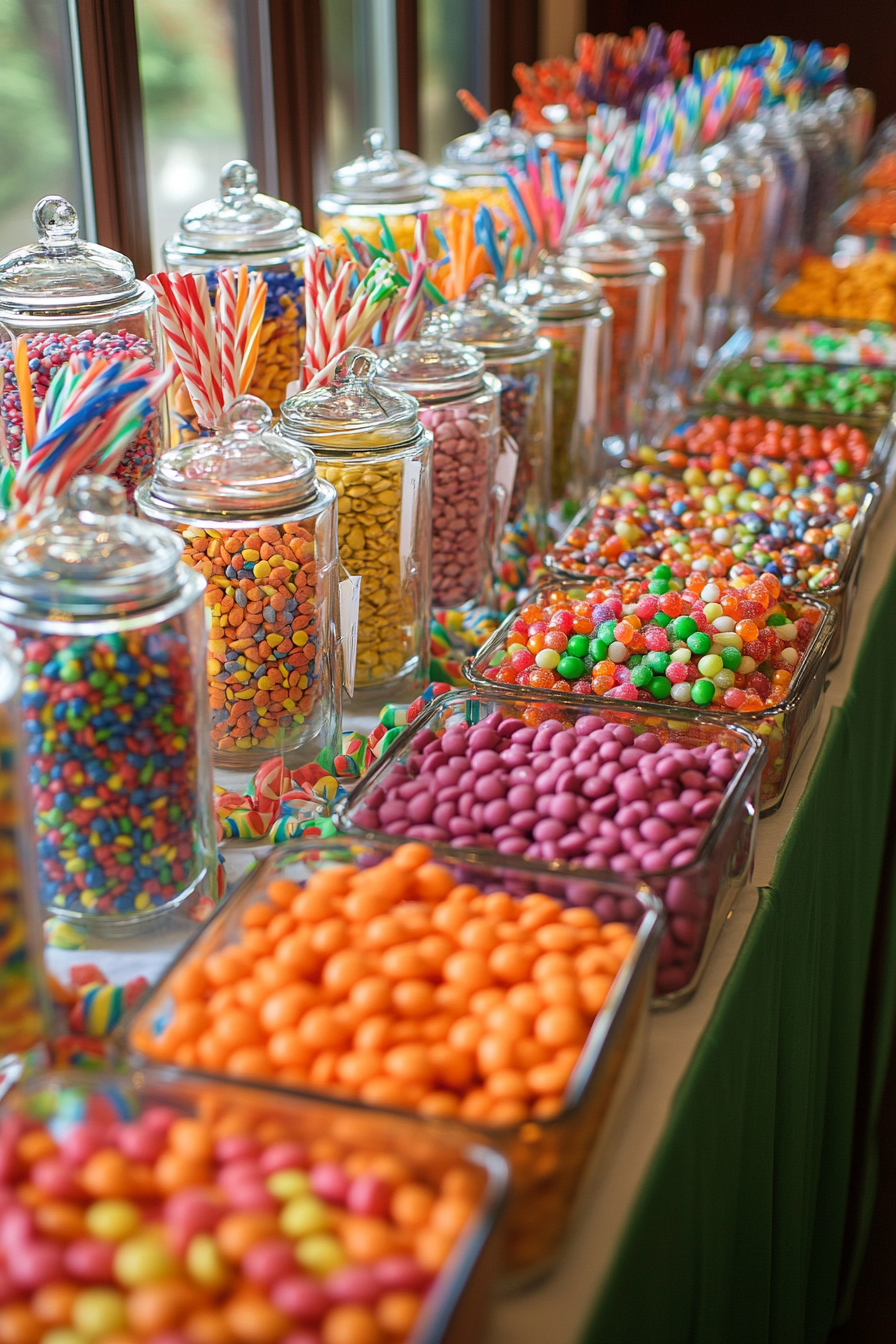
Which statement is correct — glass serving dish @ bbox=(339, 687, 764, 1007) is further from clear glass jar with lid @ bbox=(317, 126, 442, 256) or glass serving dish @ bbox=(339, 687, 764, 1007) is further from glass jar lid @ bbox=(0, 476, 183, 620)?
clear glass jar with lid @ bbox=(317, 126, 442, 256)

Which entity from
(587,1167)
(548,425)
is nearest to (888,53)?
(548,425)

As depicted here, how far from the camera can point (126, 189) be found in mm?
1959

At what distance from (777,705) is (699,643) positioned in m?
0.09

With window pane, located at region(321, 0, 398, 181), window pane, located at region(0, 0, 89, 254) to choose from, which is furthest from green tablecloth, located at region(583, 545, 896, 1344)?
window pane, located at region(321, 0, 398, 181)

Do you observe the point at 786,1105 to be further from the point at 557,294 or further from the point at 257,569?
the point at 557,294

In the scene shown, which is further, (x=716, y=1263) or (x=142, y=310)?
(x=142, y=310)

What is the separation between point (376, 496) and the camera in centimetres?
126

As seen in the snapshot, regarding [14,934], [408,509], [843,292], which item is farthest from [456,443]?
[843,292]

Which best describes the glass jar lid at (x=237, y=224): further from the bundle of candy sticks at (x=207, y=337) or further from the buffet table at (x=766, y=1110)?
the buffet table at (x=766, y=1110)

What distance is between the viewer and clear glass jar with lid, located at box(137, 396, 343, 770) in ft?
3.55

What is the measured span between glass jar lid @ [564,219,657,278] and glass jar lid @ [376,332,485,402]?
0.55 meters

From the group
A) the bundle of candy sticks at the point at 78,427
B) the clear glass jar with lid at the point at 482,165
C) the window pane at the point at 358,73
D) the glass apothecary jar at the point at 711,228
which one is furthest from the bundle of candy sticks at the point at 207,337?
the window pane at the point at 358,73

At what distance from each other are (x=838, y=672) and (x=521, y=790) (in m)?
0.65

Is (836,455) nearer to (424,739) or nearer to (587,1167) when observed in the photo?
(424,739)
